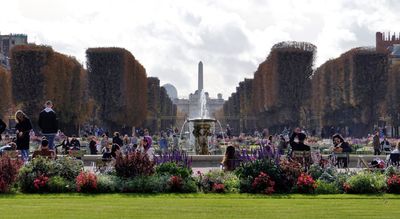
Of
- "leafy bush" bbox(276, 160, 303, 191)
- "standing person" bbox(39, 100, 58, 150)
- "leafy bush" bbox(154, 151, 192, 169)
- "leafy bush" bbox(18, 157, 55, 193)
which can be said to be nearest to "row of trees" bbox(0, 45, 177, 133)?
"standing person" bbox(39, 100, 58, 150)

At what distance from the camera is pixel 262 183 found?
20.3 m

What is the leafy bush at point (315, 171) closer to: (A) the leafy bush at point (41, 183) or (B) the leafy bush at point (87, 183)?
(B) the leafy bush at point (87, 183)

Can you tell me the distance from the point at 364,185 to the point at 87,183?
6.45m

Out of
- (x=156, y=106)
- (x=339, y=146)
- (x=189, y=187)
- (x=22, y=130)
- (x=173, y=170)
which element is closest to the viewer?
(x=189, y=187)

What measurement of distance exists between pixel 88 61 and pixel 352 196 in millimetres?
57806

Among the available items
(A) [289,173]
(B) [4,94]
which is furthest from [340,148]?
(B) [4,94]

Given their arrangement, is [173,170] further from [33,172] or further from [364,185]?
[364,185]

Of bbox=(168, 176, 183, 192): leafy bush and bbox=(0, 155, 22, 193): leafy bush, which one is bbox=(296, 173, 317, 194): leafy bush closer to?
bbox=(168, 176, 183, 192): leafy bush

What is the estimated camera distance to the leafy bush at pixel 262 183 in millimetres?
20250

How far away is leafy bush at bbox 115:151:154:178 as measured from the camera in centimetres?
2105

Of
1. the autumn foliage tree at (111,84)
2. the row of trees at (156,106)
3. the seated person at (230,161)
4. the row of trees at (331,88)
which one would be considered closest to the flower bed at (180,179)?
the seated person at (230,161)

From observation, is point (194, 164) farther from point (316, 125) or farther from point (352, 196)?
point (316, 125)

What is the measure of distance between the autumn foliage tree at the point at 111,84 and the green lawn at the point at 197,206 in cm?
5665

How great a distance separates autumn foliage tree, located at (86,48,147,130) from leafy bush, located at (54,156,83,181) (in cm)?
5392
